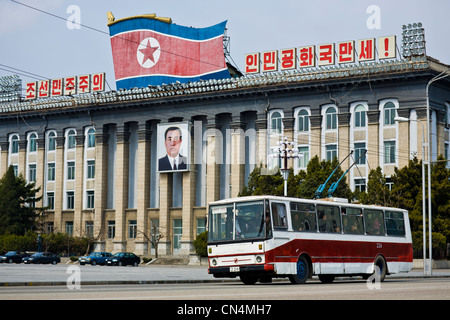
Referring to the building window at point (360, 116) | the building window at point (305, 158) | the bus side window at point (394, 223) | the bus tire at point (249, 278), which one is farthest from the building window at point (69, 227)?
the bus tire at point (249, 278)

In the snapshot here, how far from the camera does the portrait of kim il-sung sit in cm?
8262

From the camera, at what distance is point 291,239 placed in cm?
2919

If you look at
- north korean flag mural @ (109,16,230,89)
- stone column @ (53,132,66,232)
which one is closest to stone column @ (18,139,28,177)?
stone column @ (53,132,66,232)

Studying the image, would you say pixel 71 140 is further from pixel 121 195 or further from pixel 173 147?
pixel 173 147

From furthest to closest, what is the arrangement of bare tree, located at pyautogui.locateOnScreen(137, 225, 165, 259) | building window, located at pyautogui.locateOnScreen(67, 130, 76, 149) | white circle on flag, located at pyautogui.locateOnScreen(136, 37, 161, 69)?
building window, located at pyautogui.locateOnScreen(67, 130, 76, 149) < white circle on flag, located at pyautogui.locateOnScreen(136, 37, 161, 69) < bare tree, located at pyautogui.locateOnScreen(137, 225, 165, 259)

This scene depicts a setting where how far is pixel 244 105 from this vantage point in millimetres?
81438

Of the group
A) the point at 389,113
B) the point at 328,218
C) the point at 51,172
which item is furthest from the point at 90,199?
the point at 328,218

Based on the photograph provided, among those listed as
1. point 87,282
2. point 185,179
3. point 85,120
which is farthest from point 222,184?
point 87,282

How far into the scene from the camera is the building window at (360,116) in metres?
74.9

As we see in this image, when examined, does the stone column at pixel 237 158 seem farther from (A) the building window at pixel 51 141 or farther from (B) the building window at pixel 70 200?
(A) the building window at pixel 51 141

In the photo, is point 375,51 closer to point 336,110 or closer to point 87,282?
point 336,110

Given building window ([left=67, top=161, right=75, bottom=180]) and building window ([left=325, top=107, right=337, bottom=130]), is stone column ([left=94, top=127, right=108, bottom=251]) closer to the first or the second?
building window ([left=67, top=161, right=75, bottom=180])

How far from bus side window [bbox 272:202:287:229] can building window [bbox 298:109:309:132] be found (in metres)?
49.2
